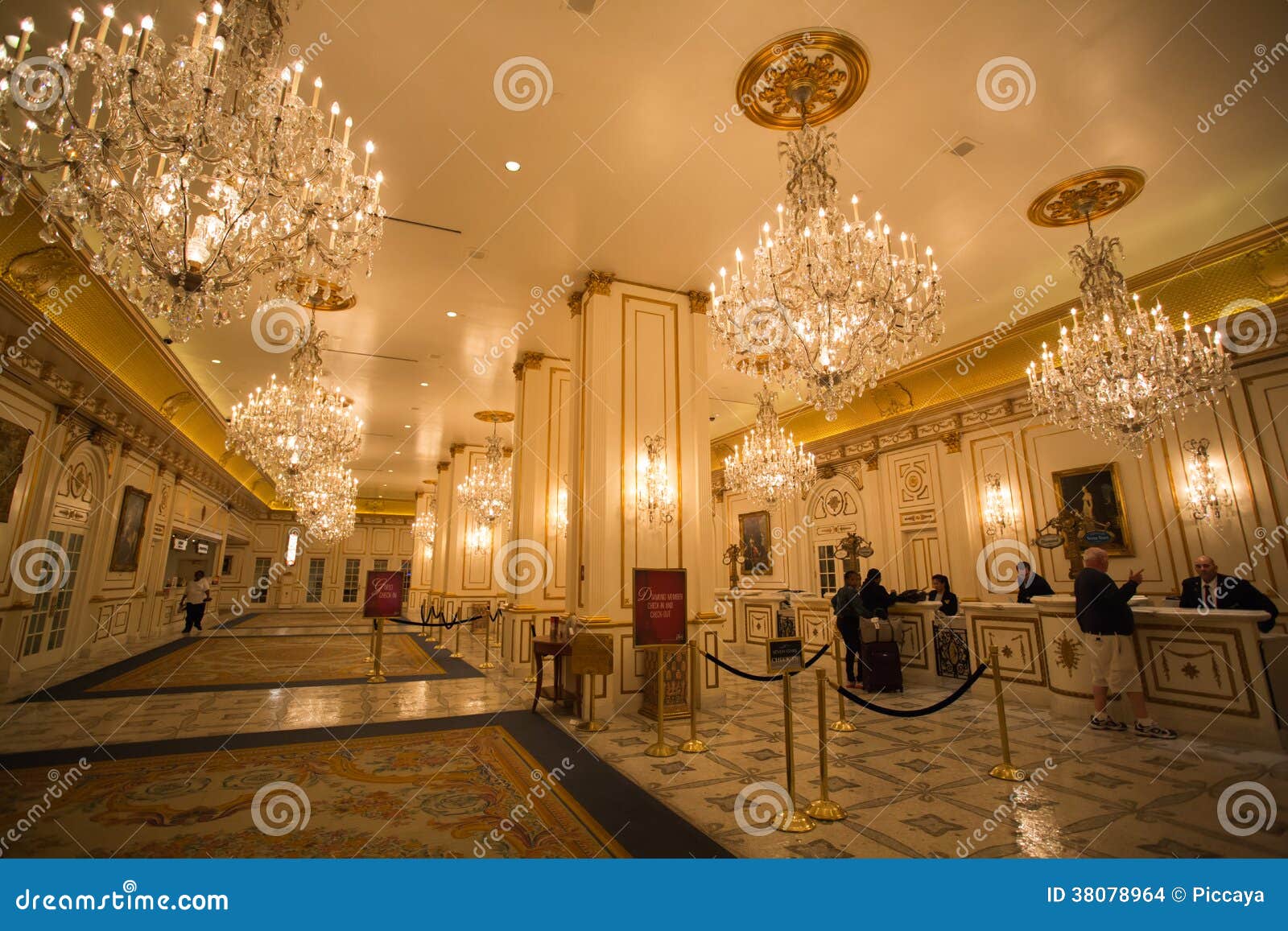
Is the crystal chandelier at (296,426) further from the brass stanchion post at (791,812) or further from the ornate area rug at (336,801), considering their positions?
the brass stanchion post at (791,812)

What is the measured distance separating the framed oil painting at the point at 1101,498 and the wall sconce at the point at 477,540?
1164 cm

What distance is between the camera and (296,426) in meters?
7.38

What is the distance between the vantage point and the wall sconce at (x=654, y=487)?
6570 mm

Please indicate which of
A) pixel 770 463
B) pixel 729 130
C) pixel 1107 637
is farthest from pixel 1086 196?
pixel 770 463

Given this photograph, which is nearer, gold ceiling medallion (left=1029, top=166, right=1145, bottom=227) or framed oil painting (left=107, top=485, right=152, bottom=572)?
gold ceiling medallion (left=1029, top=166, right=1145, bottom=227)

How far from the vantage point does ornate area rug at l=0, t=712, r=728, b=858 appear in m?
2.97

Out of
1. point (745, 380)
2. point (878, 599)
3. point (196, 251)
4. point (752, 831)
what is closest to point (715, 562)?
point (745, 380)

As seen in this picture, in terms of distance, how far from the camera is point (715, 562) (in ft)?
50.0

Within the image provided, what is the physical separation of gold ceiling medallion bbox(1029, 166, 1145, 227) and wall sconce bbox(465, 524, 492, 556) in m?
12.4

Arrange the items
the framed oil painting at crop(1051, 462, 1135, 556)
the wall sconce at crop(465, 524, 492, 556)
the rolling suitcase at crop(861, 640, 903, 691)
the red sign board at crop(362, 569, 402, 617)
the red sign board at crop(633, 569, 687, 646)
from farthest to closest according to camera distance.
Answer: the wall sconce at crop(465, 524, 492, 556), the red sign board at crop(362, 569, 402, 617), the framed oil painting at crop(1051, 462, 1135, 556), the rolling suitcase at crop(861, 640, 903, 691), the red sign board at crop(633, 569, 687, 646)

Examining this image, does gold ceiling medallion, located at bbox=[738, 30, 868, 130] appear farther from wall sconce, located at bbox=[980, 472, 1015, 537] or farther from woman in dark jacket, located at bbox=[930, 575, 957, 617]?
wall sconce, located at bbox=[980, 472, 1015, 537]

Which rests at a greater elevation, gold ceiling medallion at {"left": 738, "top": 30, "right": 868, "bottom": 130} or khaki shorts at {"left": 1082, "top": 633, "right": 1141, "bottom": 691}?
gold ceiling medallion at {"left": 738, "top": 30, "right": 868, "bottom": 130}

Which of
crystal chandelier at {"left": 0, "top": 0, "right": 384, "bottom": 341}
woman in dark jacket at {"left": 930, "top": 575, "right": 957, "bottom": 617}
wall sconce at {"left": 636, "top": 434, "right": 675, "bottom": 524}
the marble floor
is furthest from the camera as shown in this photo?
woman in dark jacket at {"left": 930, "top": 575, "right": 957, "bottom": 617}

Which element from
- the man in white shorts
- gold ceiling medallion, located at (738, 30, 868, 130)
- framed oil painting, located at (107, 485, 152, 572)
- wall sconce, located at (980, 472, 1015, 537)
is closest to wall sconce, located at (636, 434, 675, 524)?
gold ceiling medallion, located at (738, 30, 868, 130)
